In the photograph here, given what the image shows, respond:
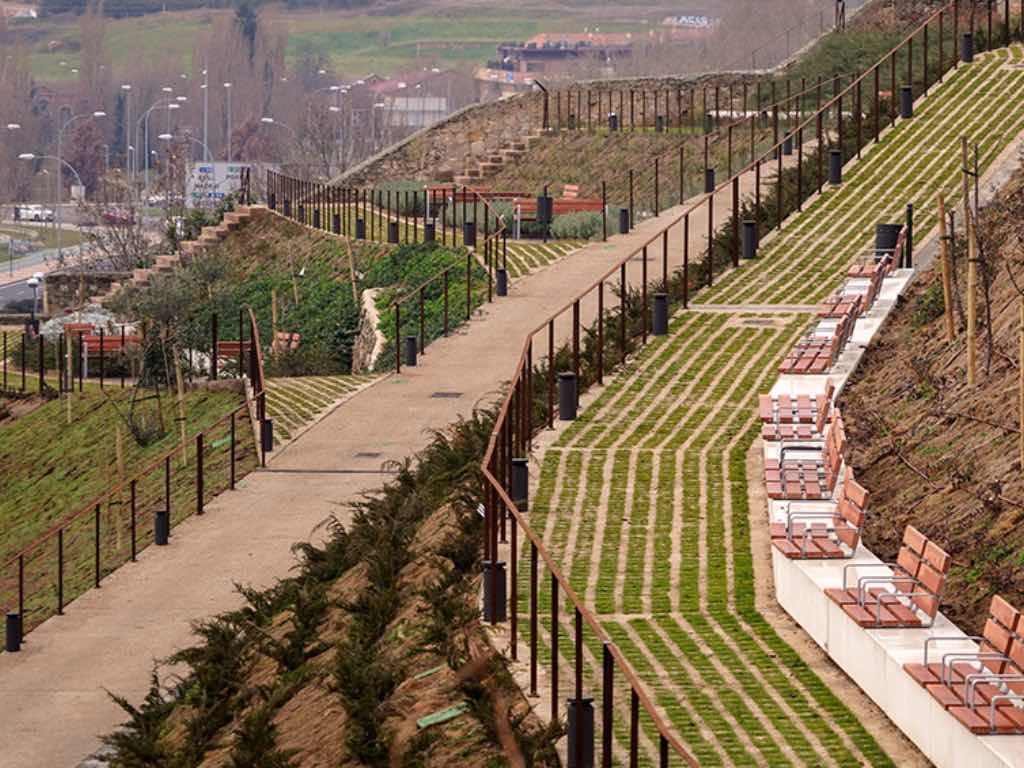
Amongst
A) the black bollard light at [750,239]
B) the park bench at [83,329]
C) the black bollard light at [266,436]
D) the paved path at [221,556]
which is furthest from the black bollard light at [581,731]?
the park bench at [83,329]

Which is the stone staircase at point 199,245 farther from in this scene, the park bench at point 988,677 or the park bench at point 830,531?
the park bench at point 988,677

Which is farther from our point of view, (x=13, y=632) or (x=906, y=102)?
(x=906, y=102)

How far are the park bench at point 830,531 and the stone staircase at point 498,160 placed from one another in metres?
43.4

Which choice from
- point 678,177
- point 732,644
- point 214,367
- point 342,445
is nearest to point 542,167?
point 678,177

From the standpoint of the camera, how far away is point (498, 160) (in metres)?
64.8

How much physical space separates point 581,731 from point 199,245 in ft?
154

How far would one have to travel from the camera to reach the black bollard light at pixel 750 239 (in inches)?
1475

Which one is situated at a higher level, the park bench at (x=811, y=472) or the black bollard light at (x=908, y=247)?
the black bollard light at (x=908, y=247)

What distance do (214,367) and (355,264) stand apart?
1176 cm

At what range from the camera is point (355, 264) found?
5244cm

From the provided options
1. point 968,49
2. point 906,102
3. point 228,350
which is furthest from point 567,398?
point 968,49

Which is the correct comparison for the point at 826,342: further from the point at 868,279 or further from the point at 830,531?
the point at 830,531

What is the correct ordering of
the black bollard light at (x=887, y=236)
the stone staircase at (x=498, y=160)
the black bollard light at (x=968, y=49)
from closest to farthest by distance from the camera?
1. the black bollard light at (x=887, y=236)
2. the black bollard light at (x=968, y=49)
3. the stone staircase at (x=498, y=160)

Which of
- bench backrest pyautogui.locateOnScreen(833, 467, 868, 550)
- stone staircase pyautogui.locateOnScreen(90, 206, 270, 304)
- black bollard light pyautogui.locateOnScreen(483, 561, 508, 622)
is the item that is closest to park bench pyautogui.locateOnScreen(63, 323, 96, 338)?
stone staircase pyautogui.locateOnScreen(90, 206, 270, 304)
